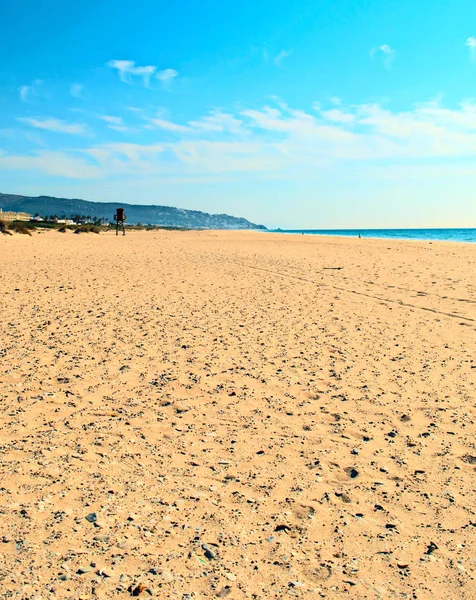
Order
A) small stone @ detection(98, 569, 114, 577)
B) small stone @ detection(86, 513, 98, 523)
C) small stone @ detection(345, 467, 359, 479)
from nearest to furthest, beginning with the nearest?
1. small stone @ detection(98, 569, 114, 577)
2. small stone @ detection(86, 513, 98, 523)
3. small stone @ detection(345, 467, 359, 479)

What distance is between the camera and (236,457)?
4090 mm

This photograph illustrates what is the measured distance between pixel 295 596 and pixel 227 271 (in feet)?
49.0

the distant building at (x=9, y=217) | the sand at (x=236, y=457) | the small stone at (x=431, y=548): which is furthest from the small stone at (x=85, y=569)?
the distant building at (x=9, y=217)

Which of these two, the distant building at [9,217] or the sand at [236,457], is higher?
the distant building at [9,217]

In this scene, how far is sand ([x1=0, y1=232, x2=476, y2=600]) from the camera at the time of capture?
2777mm

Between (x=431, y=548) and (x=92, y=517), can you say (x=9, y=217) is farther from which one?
(x=431, y=548)

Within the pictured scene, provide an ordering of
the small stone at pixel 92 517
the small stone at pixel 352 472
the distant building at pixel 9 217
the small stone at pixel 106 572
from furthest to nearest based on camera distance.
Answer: the distant building at pixel 9 217 < the small stone at pixel 352 472 < the small stone at pixel 92 517 < the small stone at pixel 106 572

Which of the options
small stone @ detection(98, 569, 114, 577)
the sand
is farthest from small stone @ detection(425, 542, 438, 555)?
small stone @ detection(98, 569, 114, 577)

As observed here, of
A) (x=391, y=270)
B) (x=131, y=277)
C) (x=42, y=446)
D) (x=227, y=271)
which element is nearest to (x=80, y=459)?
(x=42, y=446)

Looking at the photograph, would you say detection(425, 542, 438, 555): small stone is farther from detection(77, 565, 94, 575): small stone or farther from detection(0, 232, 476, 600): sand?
detection(77, 565, 94, 575): small stone

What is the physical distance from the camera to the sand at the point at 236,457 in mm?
2777

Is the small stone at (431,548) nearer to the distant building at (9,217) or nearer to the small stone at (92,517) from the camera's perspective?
the small stone at (92,517)

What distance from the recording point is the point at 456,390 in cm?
560

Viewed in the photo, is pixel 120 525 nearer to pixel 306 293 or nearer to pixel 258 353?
pixel 258 353
